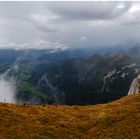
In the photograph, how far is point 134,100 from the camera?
55.3m

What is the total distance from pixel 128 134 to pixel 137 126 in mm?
2081

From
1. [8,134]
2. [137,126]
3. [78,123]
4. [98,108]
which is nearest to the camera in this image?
[8,134]

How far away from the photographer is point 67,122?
44.7 m

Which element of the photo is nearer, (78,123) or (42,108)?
(78,123)

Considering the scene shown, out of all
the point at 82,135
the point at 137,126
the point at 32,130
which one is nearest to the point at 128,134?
the point at 137,126

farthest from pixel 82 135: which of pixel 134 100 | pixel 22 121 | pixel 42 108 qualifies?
pixel 134 100

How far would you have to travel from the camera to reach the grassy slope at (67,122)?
38.8m

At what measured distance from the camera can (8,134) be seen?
37438 mm

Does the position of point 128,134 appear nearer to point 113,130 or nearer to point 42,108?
point 113,130

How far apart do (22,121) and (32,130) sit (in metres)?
3.76

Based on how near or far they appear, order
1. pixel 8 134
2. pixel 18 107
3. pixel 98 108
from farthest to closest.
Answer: pixel 98 108 < pixel 18 107 < pixel 8 134

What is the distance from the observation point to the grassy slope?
127 feet

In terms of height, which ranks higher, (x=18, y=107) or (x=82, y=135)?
(x=18, y=107)

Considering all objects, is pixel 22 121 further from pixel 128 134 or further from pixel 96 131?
pixel 128 134
